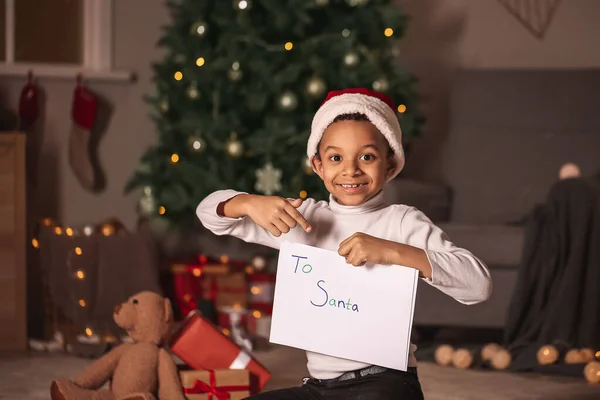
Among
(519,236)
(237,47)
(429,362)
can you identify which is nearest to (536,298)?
(519,236)

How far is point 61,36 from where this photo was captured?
3.89 metres

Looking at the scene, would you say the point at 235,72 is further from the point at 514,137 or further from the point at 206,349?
the point at 206,349

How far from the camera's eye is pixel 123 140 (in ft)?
12.8

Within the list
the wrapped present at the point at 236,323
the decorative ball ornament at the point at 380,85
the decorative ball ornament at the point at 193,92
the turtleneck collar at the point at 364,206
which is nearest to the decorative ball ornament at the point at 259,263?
the wrapped present at the point at 236,323

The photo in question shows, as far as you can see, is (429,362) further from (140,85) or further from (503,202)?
(140,85)

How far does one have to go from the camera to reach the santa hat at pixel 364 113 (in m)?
1.61

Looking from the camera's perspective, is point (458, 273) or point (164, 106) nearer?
point (458, 273)

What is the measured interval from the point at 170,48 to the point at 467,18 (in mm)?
1500

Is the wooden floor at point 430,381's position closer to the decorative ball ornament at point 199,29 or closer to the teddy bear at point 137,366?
the teddy bear at point 137,366

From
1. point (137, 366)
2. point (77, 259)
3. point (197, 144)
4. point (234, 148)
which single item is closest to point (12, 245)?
point (77, 259)

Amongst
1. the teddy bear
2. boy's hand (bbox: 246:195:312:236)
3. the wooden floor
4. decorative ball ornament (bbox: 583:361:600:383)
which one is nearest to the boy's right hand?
boy's hand (bbox: 246:195:312:236)

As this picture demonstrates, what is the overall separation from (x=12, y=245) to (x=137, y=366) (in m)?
1.34

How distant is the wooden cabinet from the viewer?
3.22m

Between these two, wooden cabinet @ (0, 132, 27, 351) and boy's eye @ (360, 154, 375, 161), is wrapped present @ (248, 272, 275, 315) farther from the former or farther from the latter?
boy's eye @ (360, 154, 375, 161)
